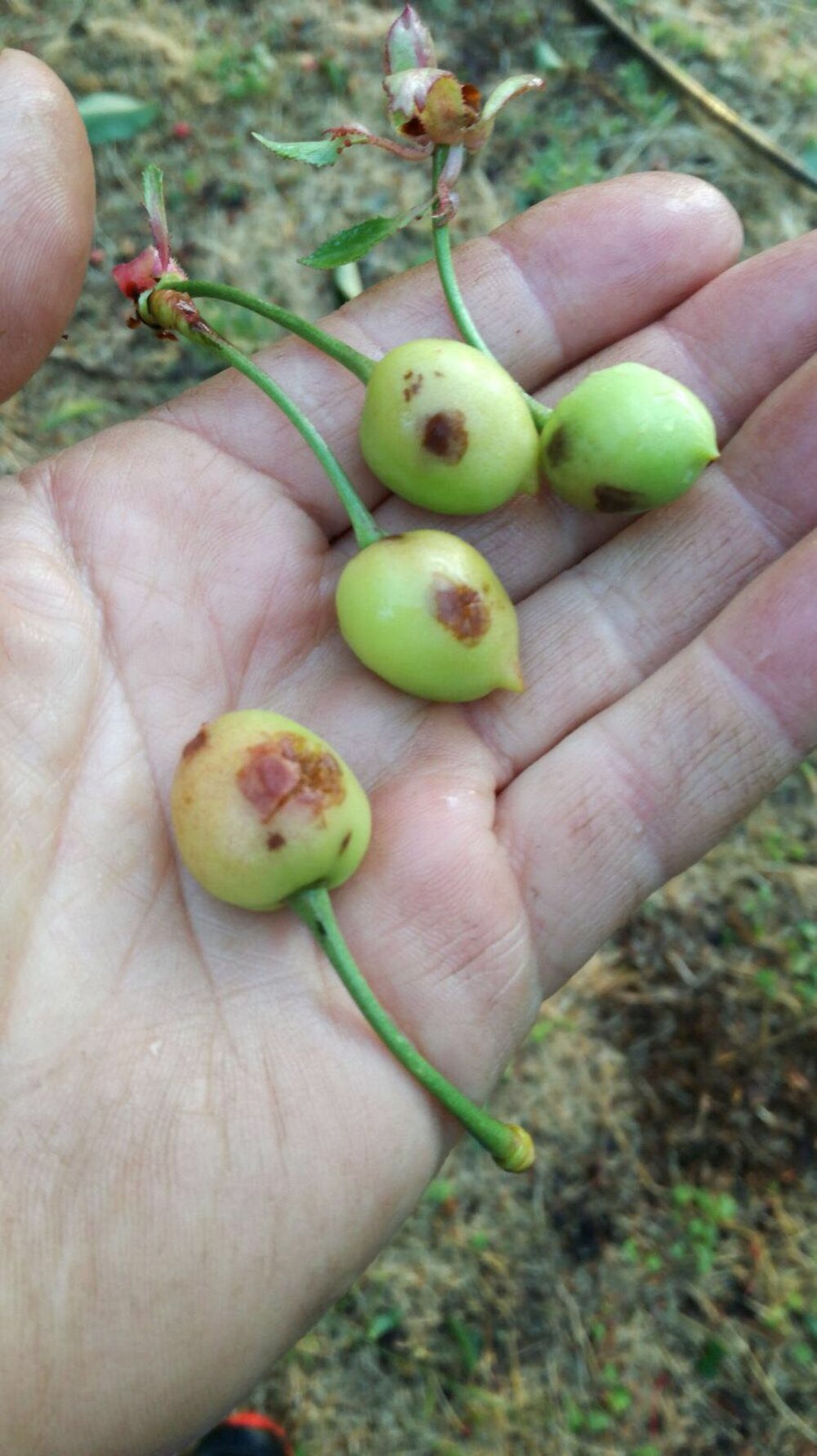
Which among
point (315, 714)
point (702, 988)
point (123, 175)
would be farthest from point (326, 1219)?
point (123, 175)

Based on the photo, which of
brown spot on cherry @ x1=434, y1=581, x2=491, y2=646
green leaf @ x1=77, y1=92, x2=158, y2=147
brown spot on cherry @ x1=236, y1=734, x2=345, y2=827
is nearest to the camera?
brown spot on cherry @ x1=236, y1=734, x2=345, y2=827

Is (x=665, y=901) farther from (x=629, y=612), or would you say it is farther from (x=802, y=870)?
(x=629, y=612)

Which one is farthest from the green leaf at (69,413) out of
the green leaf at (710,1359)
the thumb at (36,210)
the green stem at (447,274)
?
the green leaf at (710,1359)

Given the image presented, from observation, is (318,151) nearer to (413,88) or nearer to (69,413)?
(413,88)

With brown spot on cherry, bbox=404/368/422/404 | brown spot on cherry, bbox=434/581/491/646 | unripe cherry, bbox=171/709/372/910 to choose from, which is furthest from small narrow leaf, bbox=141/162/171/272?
unripe cherry, bbox=171/709/372/910

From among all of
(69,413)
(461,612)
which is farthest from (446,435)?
(69,413)

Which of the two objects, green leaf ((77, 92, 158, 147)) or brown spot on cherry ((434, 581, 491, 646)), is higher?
green leaf ((77, 92, 158, 147))

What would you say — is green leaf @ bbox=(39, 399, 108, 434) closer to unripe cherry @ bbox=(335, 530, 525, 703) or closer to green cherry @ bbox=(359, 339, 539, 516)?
green cherry @ bbox=(359, 339, 539, 516)
